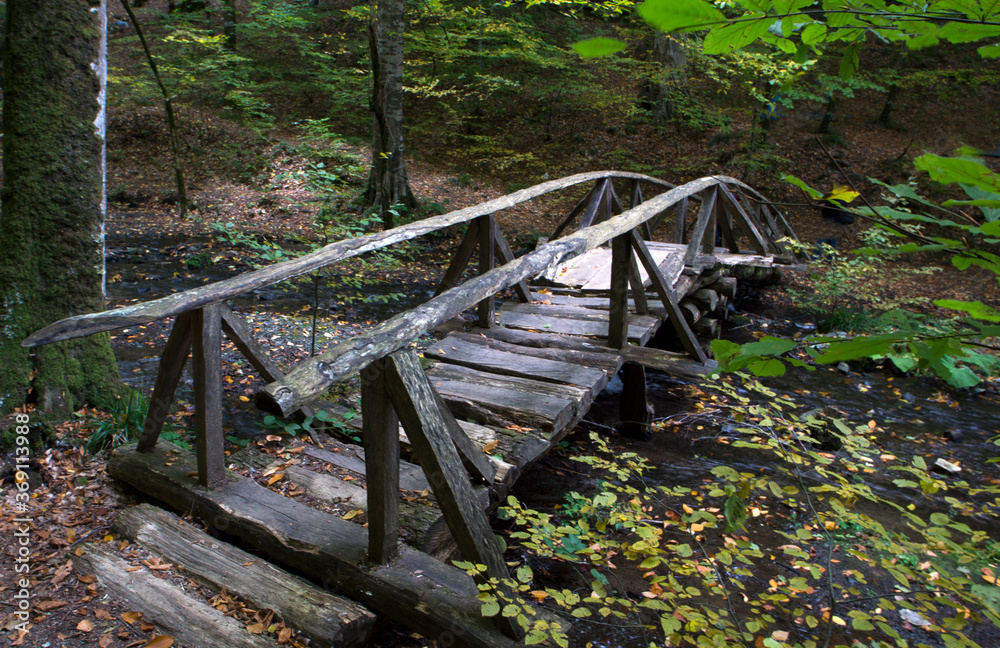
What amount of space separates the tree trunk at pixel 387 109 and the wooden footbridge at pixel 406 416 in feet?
19.8

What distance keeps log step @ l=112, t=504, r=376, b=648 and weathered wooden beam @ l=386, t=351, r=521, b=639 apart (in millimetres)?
629

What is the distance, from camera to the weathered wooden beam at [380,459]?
8.29ft

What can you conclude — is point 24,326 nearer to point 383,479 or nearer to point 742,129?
point 383,479

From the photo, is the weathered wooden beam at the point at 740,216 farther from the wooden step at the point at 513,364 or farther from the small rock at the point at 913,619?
the small rock at the point at 913,619

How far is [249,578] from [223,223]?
611 cm

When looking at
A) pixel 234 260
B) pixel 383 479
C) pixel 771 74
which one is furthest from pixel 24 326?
pixel 771 74

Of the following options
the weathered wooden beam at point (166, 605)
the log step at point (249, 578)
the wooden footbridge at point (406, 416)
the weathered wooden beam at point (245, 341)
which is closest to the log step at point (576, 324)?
the wooden footbridge at point (406, 416)

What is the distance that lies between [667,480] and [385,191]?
8.73 m

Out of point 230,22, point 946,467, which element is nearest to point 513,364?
point 946,467

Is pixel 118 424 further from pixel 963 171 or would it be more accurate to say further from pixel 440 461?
pixel 963 171

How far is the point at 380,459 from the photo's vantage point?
8.64 feet

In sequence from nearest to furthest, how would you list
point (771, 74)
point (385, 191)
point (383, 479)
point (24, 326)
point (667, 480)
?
1. point (383, 479)
2. point (24, 326)
3. point (667, 480)
4. point (771, 74)
5. point (385, 191)

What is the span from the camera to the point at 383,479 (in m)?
2.66

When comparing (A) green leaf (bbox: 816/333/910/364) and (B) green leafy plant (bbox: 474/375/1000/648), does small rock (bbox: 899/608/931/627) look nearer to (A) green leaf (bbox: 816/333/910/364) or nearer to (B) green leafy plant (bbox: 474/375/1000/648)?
(B) green leafy plant (bbox: 474/375/1000/648)
